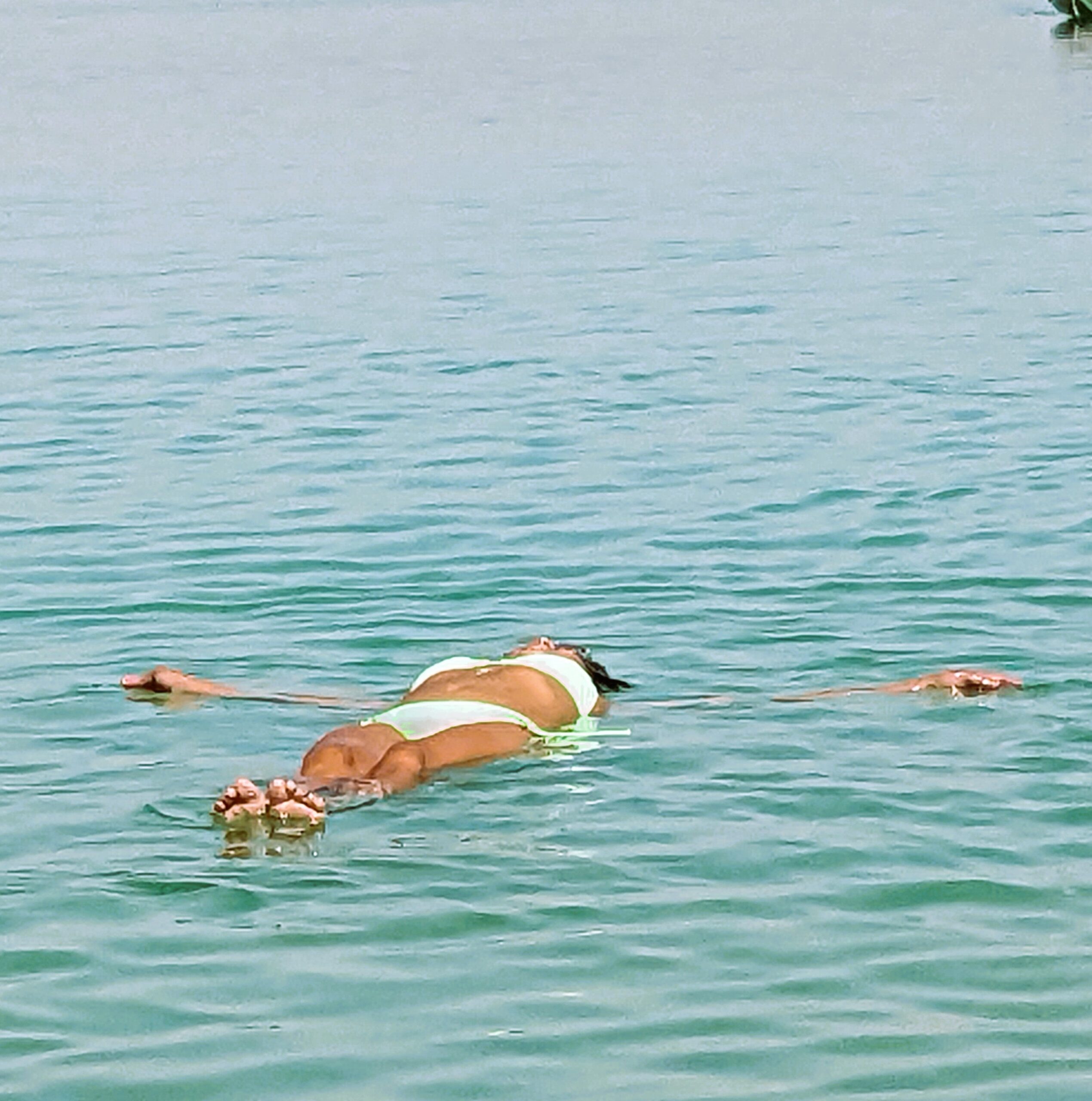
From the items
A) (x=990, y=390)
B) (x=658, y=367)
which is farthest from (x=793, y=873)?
(x=658, y=367)

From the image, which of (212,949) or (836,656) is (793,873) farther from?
(836,656)

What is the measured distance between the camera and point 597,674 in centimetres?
1160

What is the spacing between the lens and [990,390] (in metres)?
19.0

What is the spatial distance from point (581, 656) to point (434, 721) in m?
1.22

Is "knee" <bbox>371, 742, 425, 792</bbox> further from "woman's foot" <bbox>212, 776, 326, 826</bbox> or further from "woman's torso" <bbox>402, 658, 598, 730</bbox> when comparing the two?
"woman's foot" <bbox>212, 776, 326, 826</bbox>

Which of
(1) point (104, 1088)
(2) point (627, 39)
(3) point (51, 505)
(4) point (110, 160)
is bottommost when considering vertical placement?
(1) point (104, 1088)

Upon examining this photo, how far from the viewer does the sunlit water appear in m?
8.21

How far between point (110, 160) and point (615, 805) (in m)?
27.5

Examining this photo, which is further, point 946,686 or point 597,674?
point 597,674

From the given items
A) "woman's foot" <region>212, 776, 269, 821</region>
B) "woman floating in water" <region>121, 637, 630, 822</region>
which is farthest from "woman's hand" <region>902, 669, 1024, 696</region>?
"woman's foot" <region>212, 776, 269, 821</region>

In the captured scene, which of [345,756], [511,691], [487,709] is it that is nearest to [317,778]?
[345,756]

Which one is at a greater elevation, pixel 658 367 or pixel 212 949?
Result: pixel 658 367

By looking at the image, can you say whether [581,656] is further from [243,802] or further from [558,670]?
Answer: [243,802]

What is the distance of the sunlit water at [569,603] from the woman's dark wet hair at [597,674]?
22 cm
